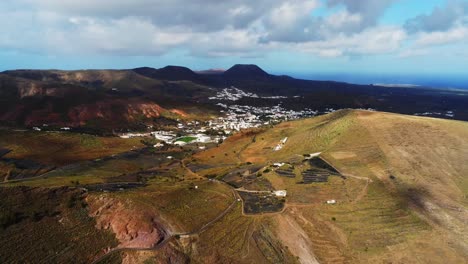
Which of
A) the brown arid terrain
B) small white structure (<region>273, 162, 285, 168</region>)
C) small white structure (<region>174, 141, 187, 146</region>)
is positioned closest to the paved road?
the brown arid terrain

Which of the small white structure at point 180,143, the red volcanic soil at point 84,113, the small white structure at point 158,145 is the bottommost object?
the small white structure at point 180,143

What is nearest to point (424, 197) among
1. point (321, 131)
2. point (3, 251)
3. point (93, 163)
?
point (321, 131)

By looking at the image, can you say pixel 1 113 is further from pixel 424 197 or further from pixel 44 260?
pixel 424 197

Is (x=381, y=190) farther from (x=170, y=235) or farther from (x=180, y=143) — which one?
(x=180, y=143)

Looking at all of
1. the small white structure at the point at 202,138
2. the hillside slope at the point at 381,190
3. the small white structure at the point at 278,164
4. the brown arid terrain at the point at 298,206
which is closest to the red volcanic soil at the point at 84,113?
the small white structure at the point at 202,138

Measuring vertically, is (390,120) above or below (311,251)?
above

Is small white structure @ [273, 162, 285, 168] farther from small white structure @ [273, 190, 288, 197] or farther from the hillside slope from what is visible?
small white structure @ [273, 190, 288, 197]

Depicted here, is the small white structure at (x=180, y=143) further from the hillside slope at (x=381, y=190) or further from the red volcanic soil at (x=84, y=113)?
the red volcanic soil at (x=84, y=113)
